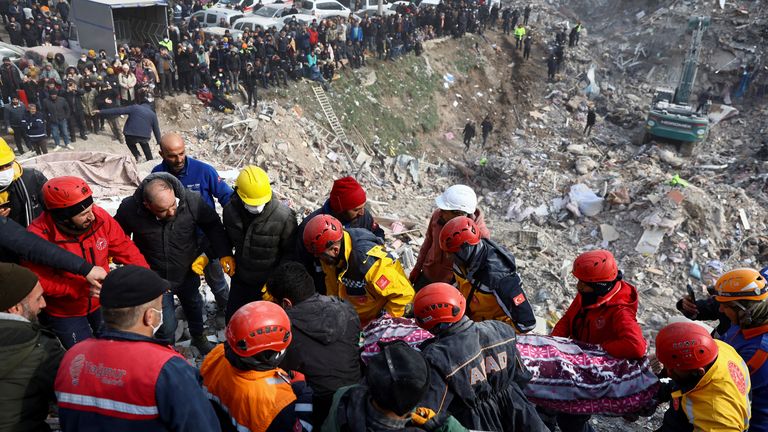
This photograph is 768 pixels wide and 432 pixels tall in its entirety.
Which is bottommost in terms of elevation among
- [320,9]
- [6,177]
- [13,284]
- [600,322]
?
[600,322]

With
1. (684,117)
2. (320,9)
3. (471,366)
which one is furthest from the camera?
(320,9)

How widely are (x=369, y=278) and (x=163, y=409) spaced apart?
5.78 feet

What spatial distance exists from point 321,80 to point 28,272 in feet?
48.2

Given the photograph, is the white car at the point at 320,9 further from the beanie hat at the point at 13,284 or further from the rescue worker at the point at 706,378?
the rescue worker at the point at 706,378

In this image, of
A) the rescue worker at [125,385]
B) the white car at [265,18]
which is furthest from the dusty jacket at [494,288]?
the white car at [265,18]

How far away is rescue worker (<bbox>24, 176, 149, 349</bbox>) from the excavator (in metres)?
17.2

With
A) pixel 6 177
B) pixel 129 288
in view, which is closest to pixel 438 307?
pixel 129 288

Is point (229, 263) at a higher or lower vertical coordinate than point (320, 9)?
lower

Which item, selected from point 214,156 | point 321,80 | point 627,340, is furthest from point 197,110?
point 627,340

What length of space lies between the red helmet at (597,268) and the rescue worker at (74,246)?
A: 3.20 meters

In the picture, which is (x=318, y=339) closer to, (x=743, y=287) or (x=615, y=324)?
(x=615, y=324)

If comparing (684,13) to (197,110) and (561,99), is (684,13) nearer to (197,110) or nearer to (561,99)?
(561,99)

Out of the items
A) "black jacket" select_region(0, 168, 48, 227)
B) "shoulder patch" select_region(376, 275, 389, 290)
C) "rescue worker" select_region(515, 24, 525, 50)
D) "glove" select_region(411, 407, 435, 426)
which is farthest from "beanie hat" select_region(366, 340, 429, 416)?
"rescue worker" select_region(515, 24, 525, 50)

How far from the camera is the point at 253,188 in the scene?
4016 millimetres
